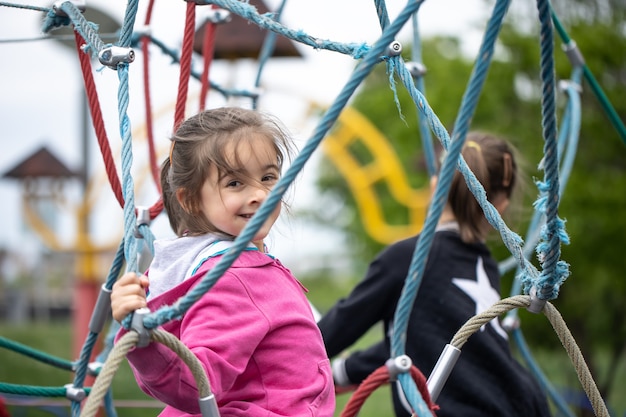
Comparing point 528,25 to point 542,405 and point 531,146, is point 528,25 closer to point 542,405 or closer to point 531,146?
point 531,146

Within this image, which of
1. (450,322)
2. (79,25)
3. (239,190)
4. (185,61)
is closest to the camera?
(239,190)

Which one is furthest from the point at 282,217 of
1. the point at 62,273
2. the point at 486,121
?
the point at 62,273

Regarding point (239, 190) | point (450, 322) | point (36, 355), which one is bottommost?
point (36, 355)

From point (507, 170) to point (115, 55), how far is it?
52.8 inches

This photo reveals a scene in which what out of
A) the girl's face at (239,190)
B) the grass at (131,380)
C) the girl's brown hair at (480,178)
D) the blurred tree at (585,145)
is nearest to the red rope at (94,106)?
the girl's face at (239,190)

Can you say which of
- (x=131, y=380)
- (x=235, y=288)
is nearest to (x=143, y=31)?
(x=235, y=288)

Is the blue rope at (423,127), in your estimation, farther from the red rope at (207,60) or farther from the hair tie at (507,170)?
the red rope at (207,60)

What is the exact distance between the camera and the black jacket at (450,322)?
2.16 m

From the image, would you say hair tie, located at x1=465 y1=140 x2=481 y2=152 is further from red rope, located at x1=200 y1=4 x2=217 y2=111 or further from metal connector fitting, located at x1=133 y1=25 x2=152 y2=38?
metal connector fitting, located at x1=133 y1=25 x2=152 y2=38

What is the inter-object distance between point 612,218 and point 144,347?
166 inches

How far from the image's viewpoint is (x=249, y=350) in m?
1.38

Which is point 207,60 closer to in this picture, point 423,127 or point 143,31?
point 143,31

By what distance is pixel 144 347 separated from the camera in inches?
48.7

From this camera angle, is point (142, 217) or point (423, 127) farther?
point (423, 127)
